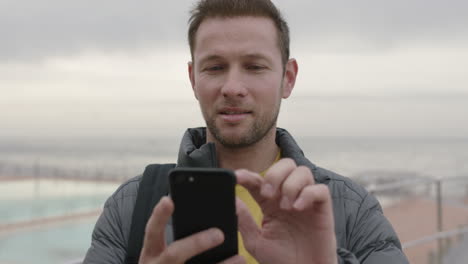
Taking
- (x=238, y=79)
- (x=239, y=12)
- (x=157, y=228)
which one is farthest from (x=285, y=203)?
(x=239, y=12)

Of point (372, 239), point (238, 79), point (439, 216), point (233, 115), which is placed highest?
point (238, 79)

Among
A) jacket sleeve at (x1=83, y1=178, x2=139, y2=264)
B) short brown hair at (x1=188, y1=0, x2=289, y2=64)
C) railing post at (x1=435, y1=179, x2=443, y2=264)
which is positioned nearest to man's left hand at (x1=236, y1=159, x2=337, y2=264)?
jacket sleeve at (x1=83, y1=178, x2=139, y2=264)

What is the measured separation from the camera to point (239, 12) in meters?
1.83

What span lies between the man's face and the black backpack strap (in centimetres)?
25

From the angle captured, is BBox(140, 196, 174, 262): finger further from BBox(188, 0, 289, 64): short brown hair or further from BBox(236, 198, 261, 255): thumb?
BBox(188, 0, 289, 64): short brown hair

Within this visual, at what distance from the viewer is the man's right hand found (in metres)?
1.10

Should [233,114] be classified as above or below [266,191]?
above

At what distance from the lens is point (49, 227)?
20.3m

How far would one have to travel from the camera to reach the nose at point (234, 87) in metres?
1.69

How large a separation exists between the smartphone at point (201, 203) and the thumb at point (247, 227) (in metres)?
0.05

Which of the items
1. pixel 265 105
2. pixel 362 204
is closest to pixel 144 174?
pixel 265 105

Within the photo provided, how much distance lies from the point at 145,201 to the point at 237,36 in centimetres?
61

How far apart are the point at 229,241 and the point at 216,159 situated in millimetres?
633

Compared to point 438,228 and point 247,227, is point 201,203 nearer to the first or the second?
point 247,227
